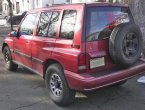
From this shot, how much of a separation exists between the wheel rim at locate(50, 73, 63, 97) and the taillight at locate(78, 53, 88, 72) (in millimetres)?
622

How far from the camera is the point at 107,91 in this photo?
5.69m

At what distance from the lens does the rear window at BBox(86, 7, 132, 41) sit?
454 cm

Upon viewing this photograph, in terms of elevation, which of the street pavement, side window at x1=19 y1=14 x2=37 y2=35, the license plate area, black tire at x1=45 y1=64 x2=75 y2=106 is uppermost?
side window at x1=19 y1=14 x2=37 y2=35

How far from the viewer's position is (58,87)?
507cm

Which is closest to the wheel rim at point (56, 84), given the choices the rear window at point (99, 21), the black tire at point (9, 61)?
the rear window at point (99, 21)

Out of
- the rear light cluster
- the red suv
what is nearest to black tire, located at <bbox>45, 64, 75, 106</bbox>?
the red suv

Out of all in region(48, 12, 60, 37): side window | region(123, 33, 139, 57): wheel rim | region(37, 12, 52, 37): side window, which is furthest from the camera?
region(37, 12, 52, 37): side window

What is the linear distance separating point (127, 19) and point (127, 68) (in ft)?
3.22

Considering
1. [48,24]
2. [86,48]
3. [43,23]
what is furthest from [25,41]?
[86,48]

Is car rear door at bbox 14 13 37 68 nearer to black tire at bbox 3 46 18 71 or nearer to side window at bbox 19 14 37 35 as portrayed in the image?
side window at bbox 19 14 37 35

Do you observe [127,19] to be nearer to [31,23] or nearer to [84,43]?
[84,43]

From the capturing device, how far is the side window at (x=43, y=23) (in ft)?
17.7

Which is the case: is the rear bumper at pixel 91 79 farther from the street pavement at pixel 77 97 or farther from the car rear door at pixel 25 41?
the car rear door at pixel 25 41

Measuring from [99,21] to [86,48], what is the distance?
55 centimetres
